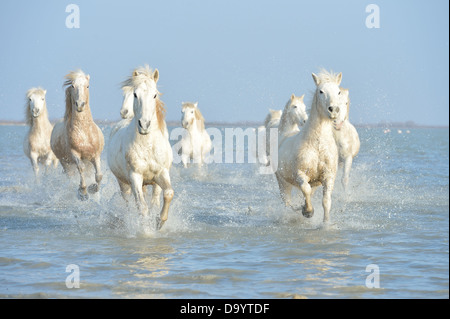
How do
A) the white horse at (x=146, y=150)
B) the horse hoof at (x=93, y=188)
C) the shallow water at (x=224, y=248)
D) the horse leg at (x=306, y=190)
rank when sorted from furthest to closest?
the horse hoof at (x=93, y=188)
the horse leg at (x=306, y=190)
the white horse at (x=146, y=150)
the shallow water at (x=224, y=248)

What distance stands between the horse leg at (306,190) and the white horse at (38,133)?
24.0ft

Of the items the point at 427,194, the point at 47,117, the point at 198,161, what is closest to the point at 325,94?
the point at 427,194

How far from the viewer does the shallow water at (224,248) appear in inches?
251

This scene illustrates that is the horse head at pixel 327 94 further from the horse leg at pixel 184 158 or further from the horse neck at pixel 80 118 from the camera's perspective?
the horse leg at pixel 184 158

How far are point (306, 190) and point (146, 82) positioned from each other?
2414mm

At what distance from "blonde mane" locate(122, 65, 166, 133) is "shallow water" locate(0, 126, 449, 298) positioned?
4.15 ft

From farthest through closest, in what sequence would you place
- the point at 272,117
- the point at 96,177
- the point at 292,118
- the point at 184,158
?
the point at 184,158, the point at 272,117, the point at 96,177, the point at 292,118

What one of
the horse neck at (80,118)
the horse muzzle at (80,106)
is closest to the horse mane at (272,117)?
the horse neck at (80,118)

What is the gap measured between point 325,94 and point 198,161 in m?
10.9

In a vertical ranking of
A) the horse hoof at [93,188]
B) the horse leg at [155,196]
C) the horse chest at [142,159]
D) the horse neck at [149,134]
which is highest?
the horse neck at [149,134]

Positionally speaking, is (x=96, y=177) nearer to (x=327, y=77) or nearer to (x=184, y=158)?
(x=327, y=77)

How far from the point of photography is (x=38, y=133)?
14758 mm

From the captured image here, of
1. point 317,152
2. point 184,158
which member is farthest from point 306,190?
point 184,158

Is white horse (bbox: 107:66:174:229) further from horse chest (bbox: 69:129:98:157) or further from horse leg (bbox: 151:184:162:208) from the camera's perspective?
horse chest (bbox: 69:129:98:157)
